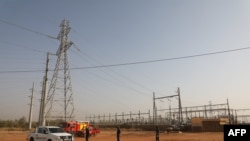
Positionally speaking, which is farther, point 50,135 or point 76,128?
point 76,128

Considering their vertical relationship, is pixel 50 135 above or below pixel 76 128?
above

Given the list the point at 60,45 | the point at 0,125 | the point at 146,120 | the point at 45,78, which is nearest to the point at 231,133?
the point at 45,78

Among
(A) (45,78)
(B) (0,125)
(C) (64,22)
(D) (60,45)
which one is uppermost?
(C) (64,22)

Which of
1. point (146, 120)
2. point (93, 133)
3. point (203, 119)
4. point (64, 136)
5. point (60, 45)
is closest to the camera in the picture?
point (64, 136)

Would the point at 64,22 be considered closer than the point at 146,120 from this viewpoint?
Yes

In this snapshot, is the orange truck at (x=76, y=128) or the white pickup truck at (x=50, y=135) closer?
the white pickup truck at (x=50, y=135)

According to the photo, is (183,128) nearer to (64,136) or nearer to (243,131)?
(64,136)

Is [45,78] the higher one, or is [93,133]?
[45,78]

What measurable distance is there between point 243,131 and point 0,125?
268 ft

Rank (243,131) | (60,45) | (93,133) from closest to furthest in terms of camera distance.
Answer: (243,131)
(93,133)
(60,45)

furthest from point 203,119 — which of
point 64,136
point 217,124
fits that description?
point 64,136

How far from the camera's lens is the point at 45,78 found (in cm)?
3688

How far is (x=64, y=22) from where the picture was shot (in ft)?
157

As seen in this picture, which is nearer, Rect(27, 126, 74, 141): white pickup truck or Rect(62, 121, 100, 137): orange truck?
Rect(27, 126, 74, 141): white pickup truck
